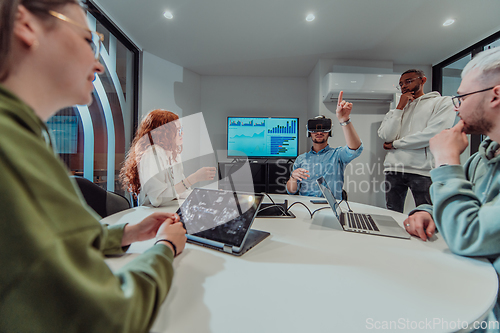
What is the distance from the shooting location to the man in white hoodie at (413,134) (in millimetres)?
2146

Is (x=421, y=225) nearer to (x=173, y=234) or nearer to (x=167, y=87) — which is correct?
(x=173, y=234)

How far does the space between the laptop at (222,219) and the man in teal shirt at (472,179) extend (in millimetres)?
622

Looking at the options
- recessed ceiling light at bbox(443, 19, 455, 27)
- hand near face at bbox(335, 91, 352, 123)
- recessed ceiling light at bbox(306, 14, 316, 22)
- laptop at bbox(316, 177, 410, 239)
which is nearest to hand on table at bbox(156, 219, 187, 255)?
laptop at bbox(316, 177, 410, 239)

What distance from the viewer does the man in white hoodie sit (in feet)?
7.04

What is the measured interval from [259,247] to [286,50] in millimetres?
3144

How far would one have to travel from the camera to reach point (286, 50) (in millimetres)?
3158

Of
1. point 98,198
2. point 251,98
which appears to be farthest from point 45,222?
point 251,98

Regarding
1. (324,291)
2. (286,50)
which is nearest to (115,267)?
(324,291)

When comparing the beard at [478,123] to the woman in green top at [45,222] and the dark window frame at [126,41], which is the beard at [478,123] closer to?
the woman in green top at [45,222]

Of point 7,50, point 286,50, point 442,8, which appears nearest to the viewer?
point 7,50

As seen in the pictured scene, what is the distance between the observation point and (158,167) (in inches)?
61.4

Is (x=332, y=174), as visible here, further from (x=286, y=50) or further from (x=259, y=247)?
(x=286, y=50)

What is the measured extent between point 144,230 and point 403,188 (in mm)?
2698

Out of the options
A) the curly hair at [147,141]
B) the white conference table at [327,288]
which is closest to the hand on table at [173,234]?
the white conference table at [327,288]
